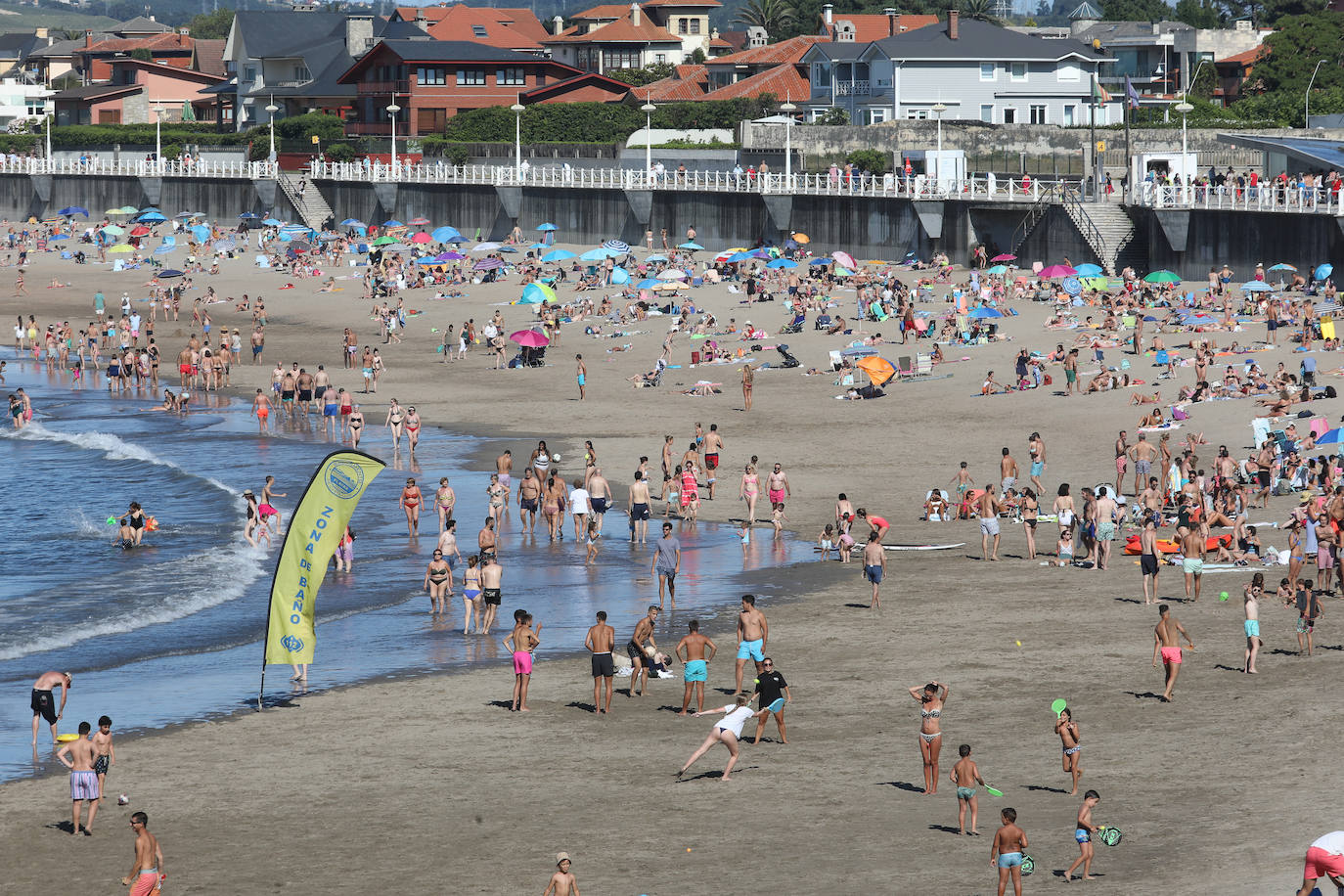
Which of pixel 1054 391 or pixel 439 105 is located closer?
pixel 1054 391

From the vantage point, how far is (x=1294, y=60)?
72.4m

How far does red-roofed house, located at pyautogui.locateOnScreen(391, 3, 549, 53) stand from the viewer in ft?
355

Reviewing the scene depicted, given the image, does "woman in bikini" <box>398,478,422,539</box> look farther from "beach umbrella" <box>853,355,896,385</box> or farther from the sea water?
"beach umbrella" <box>853,355,896,385</box>

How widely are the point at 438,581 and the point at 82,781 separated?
7276mm

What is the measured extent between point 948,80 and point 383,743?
6440cm

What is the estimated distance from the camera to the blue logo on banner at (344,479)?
16.2 metres

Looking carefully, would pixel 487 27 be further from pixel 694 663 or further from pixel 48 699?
pixel 694 663

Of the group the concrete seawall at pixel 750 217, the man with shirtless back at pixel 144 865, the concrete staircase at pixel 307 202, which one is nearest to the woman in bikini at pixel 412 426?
the man with shirtless back at pixel 144 865

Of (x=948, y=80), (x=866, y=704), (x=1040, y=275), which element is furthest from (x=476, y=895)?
(x=948, y=80)

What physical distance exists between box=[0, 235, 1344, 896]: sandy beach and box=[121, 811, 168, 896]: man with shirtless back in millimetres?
368

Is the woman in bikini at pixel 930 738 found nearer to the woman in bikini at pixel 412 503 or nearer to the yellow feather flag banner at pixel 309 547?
the yellow feather flag banner at pixel 309 547

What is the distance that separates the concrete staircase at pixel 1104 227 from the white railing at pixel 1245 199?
81 cm

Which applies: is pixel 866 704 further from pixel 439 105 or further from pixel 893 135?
pixel 439 105

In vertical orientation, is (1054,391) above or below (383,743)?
above
